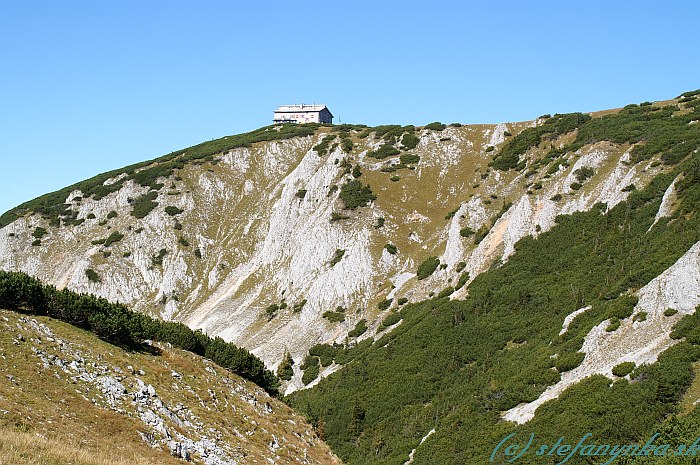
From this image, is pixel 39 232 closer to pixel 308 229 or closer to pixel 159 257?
pixel 159 257

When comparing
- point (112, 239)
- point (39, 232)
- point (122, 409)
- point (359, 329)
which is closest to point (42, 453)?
point (122, 409)

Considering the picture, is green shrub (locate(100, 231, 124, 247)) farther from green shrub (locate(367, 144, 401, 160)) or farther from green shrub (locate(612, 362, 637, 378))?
green shrub (locate(612, 362, 637, 378))

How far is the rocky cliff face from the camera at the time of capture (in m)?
76.7

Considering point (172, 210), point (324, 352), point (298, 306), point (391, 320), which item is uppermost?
point (172, 210)

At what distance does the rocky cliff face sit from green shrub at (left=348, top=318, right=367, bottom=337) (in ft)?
2.97

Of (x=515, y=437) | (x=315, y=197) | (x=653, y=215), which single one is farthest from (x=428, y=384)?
(x=315, y=197)

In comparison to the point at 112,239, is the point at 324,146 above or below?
above

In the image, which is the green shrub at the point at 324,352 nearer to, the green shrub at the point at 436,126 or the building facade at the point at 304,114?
the green shrub at the point at 436,126

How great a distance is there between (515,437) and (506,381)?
8236mm

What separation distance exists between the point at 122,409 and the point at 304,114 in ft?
511

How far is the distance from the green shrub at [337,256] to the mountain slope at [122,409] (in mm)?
52549

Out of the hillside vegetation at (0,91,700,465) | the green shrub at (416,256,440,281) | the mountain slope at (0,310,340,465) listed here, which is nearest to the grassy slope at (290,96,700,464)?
the hillside vegetation at (0,91,700,465)

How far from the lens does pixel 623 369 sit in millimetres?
36750

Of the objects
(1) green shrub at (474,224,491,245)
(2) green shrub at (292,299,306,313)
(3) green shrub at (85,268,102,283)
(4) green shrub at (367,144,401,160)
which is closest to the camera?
(1) green shrub at (474,224,491,245)
